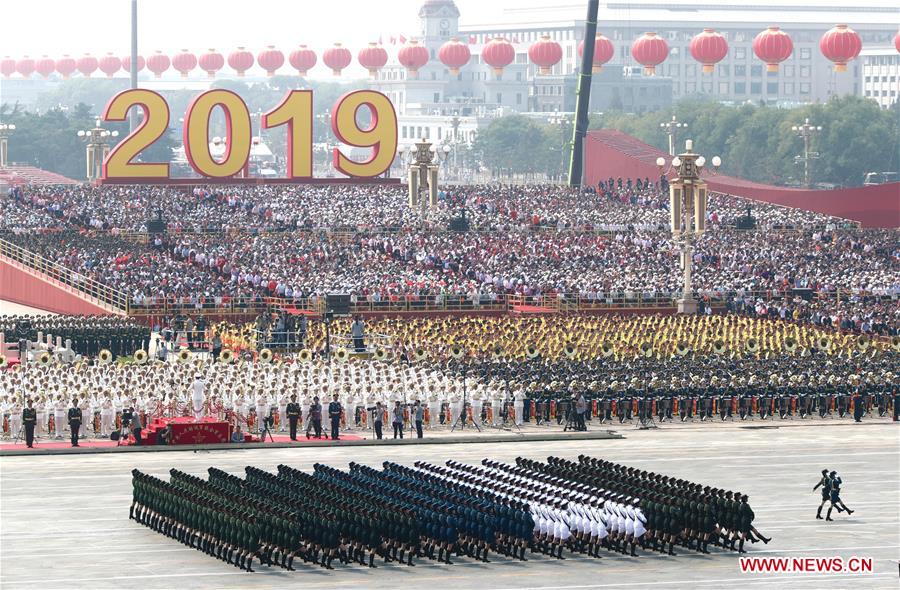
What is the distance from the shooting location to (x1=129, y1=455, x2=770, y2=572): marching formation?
33.9 m

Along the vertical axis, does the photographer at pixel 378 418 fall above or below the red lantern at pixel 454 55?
below

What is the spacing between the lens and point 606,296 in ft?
235

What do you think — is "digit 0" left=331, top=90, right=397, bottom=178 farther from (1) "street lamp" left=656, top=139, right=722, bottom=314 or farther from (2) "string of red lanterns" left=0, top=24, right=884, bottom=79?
(1) "street lamp" left=656, top=139, right=722, bottom=314

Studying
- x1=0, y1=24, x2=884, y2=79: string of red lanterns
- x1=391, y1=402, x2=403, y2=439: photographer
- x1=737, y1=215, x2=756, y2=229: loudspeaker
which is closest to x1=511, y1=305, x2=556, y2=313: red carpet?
x1=737, y1=215, x2=756, y2=229: loudspeaker

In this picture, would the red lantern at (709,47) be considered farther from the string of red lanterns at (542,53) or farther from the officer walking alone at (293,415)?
the officer walking alone at (293,415)

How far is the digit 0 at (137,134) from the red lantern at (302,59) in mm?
71963

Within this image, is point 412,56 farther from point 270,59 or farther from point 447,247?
point 447,247

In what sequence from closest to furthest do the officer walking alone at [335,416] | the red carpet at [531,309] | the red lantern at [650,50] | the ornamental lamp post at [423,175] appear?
1. the officer walking alone at [335,416]
2. the red carpet at [531,309]
3. the ornamental lamp post at [423,175]
4. the red lantern at [650,50]

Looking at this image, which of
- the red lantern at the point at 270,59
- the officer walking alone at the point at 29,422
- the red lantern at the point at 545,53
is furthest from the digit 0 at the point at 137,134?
the red lantern at the point at 270,59

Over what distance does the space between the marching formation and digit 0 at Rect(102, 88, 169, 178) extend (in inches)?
2151

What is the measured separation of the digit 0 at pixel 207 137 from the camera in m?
91.9

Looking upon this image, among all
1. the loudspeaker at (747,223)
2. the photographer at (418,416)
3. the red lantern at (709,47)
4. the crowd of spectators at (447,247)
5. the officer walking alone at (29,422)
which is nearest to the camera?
the officer walking alone at (29,422)

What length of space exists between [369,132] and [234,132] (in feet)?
21.1

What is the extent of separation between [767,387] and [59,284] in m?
30.1
